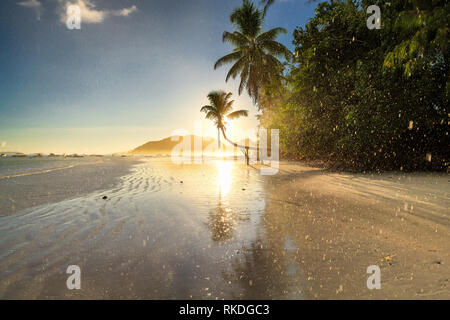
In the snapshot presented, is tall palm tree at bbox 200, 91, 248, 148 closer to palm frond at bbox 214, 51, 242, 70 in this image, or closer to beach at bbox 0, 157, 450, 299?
palm frond at bbox 214, 51, 242, 70

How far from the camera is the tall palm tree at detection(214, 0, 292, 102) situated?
74.1ft

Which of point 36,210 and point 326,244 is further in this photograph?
point 36,210

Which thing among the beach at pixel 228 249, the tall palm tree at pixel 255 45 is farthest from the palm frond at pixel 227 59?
the beach at pixel 228 249

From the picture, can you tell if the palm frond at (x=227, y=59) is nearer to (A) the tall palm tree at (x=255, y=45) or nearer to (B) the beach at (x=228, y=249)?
(A) the tall palm tree at (x=255, y=45)

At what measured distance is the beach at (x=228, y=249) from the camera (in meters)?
2.12

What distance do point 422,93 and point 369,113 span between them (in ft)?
6.70

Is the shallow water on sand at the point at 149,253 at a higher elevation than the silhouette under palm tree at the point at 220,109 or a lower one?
lower

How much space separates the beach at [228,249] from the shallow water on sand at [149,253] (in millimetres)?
14

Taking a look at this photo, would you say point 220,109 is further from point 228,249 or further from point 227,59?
point 228,249

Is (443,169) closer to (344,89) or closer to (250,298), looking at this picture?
(344,89)

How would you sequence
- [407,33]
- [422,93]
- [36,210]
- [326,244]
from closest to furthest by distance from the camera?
[326,244], [36,210], [407,33], [422,93]

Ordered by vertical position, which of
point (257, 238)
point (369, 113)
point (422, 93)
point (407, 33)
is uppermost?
point (407, 33)

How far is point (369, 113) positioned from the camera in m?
10.5

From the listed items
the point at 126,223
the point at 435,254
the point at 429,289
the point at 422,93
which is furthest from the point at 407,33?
the point at 126,223
